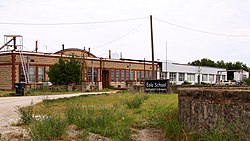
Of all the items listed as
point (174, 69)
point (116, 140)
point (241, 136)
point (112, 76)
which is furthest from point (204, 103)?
point (174, 69)

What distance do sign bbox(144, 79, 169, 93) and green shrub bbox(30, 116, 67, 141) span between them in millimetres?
16820

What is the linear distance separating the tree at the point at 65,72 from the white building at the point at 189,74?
922 inches

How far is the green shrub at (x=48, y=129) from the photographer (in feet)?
26.4

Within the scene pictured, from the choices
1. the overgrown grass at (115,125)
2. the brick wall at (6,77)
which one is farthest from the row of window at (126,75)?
the overgrown grass at (115,125)

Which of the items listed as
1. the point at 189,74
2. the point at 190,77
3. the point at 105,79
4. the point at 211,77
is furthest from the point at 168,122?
the point at 211,77

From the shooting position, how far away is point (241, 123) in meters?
6.70

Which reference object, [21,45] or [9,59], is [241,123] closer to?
[9,59]

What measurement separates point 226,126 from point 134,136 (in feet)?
8.81

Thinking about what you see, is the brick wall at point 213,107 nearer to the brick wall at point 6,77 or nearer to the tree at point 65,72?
the tree at point 65,72

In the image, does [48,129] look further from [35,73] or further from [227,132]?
[35,73]

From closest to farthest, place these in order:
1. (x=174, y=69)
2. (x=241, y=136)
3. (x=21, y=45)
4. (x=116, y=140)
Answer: (x=241, y=136) < (x=116, y=140) < (x=21, y=45) < (x=174, y=69)

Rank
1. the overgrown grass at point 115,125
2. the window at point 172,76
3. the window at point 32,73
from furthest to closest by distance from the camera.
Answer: the window at point 172,76 < the window at point 32,73 < the overgrown grass at point 115,125

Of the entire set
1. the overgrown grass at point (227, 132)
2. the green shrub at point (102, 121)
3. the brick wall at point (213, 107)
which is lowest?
the green shrub at point (102, 121)

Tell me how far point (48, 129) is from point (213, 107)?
3.72 m
